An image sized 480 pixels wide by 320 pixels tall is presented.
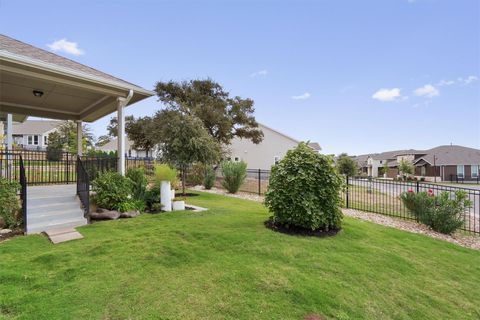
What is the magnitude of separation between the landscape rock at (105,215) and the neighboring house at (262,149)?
883 inches

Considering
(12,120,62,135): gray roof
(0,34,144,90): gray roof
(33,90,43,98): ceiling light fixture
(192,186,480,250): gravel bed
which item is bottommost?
(192,186,480,250): gravel bed

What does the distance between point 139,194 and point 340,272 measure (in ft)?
18.3

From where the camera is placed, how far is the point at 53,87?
263 inches

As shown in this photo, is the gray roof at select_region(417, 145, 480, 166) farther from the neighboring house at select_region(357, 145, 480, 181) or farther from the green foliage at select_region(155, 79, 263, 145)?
the green foliage at select_region(155, 79, 263, 145)

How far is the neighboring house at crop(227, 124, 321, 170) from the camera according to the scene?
28688mm

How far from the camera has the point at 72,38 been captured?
9797 millimetres

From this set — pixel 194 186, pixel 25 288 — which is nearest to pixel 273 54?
pixel 194 186

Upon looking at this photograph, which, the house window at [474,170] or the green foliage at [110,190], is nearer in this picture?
the green foliage at [110,190]

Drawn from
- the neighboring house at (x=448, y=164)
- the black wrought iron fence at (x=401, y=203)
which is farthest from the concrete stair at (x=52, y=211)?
the neighboring house at (x=448, y=164)

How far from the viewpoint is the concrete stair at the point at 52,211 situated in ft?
16.7

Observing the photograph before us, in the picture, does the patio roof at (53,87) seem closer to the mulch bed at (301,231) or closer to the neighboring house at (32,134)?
the mulch bed at (301,231)

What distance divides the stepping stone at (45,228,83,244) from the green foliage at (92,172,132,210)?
4.13 feet

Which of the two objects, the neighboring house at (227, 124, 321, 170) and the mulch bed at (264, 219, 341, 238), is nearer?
the mulch bed at (264, 219, 341, 238)

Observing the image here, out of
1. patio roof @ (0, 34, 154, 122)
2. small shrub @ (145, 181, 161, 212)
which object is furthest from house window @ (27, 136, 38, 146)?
small shrub @ (145, 181, 161, 212)
